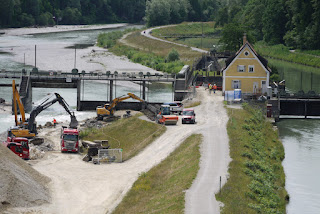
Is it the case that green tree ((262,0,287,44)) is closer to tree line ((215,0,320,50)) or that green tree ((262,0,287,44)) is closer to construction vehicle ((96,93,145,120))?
tree line ((215,0,320,50))

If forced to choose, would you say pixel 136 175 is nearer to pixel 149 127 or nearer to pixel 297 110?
pixel 149 127

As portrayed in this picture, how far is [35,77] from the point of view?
100 m

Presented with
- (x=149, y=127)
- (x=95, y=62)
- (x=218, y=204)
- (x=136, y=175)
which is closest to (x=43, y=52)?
(x=95, y=62)

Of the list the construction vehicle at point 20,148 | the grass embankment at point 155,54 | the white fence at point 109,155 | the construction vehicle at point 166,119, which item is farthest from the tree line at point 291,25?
the construction vehicle at point 20,148

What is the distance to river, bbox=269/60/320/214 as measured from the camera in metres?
53.6

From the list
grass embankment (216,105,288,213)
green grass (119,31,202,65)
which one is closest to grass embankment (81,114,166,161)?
grass embankment (216,105,288,213)

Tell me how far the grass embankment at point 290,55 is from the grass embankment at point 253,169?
8583 cm

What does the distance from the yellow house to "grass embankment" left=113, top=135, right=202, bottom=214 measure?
33347 mm

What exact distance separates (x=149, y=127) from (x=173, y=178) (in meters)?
20.9

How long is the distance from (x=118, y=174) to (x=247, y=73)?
42.5 meters

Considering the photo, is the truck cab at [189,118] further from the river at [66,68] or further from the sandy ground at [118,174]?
the river at [66,68]

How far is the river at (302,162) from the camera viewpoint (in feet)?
176

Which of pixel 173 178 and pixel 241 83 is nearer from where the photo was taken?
pixel 173 178

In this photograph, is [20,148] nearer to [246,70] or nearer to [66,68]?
[246,70]
